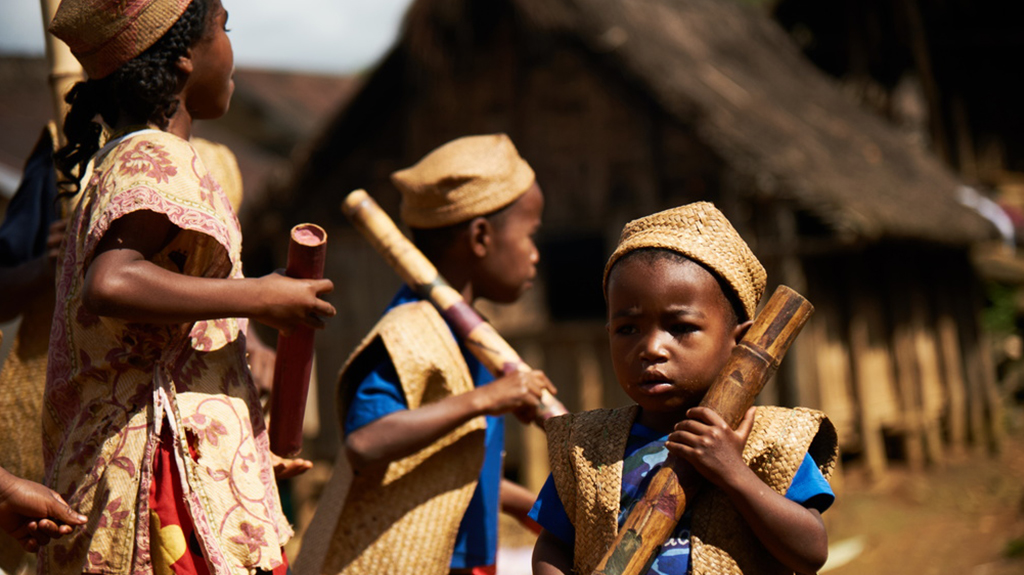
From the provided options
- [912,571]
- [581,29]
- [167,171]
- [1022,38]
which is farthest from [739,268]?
[1022,38]

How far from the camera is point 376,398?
2863 mm

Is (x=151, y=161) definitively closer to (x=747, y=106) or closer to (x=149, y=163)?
(x=149, y=163)

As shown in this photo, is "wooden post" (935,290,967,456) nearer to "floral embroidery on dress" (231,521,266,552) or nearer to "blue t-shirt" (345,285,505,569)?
"blue t-shirt" (345,285,505,569)

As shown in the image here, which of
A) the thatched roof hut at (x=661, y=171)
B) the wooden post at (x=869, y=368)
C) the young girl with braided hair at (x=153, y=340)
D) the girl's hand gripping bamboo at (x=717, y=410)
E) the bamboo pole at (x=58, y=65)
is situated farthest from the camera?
the wooden post at (x=869, y=368)

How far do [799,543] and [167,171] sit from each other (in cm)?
134

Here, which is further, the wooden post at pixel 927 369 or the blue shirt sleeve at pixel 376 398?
the wooden post at pixel 927 369

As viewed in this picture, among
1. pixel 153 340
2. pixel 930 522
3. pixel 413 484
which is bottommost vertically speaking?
pixel 153 340

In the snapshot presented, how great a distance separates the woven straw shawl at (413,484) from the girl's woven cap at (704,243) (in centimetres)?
86

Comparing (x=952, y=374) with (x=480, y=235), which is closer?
(x=480, y=235)

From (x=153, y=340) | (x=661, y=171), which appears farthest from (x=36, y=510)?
(x=661, y=171)

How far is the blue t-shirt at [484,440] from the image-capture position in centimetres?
287

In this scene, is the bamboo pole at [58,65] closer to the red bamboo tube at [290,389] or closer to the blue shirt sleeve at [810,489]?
the red bamboo tube at [290,389]

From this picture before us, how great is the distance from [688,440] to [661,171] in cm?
723

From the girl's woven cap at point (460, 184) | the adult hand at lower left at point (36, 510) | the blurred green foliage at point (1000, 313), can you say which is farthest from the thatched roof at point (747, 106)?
the adult hand at lower left at point (36, 510)
